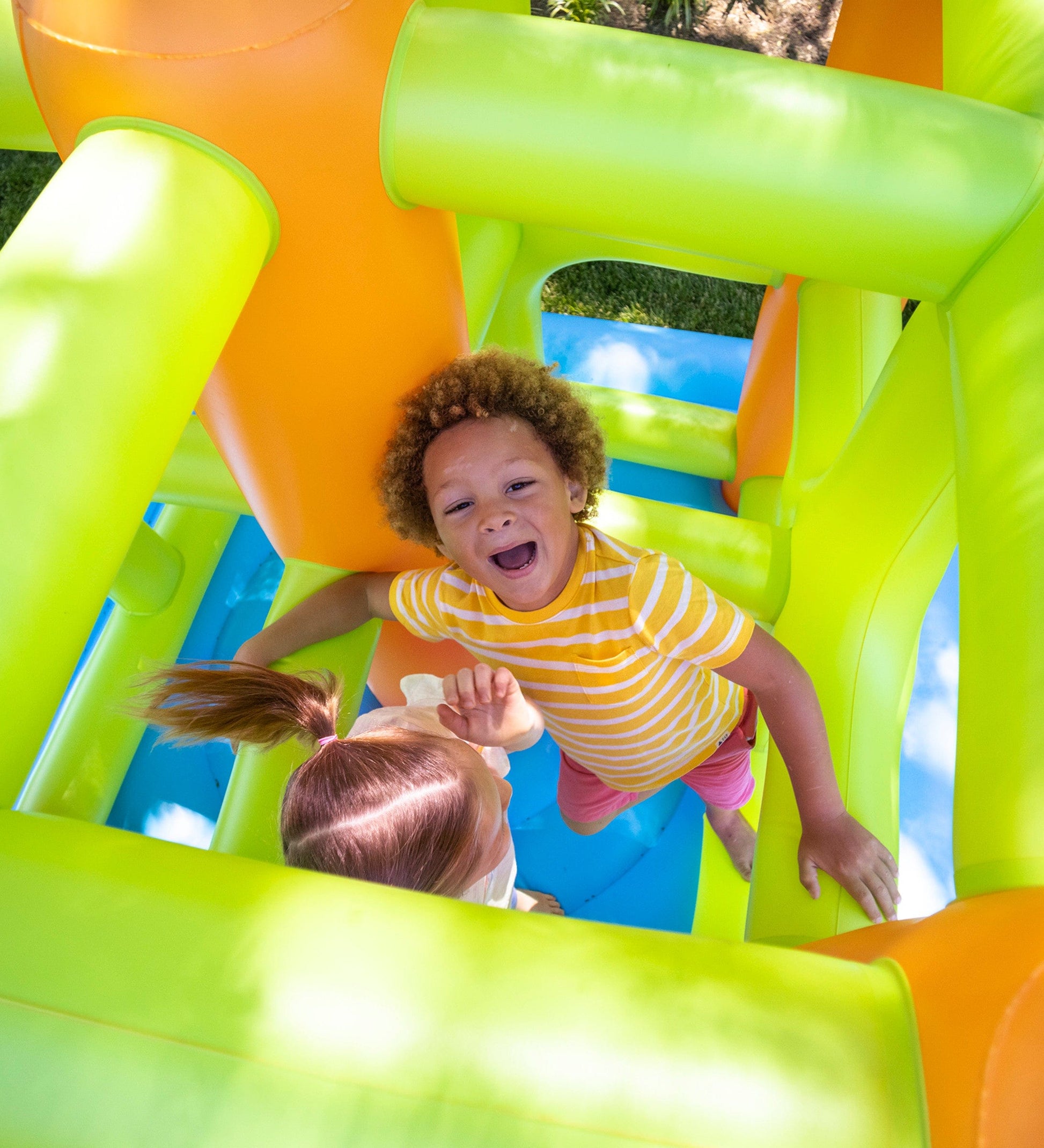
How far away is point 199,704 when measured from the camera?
932 millimetres

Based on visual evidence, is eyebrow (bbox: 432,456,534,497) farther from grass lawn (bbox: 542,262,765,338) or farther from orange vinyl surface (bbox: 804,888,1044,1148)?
grass lawn (bbox: 542,262,765,338)

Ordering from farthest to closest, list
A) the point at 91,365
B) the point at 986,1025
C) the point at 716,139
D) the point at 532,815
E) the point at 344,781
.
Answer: the point at 532,815 → the point at 344,781 → the point at 716,139 → the point at 91,365 → the point at 986,1025

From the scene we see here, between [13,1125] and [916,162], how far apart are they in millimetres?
905

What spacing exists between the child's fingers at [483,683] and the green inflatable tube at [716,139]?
0.52 metres

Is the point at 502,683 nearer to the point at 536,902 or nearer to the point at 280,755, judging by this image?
the point at 280,755

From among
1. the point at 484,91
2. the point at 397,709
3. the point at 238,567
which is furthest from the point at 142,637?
the point at 484,91

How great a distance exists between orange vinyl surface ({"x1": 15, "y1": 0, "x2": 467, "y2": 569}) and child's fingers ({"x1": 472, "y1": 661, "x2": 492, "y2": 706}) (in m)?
0.29

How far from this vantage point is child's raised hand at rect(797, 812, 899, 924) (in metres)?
0.88

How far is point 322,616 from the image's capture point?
1.24m

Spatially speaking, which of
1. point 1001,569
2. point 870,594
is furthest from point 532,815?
point 1001,569

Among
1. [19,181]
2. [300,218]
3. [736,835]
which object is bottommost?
[736,835]

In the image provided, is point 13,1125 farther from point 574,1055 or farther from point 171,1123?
point 574,1055

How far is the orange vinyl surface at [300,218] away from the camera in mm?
700

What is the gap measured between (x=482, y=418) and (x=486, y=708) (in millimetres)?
358
